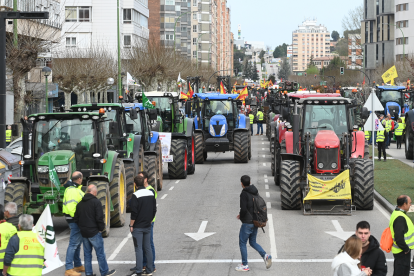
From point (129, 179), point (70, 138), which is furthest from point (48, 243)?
point (129, 179)

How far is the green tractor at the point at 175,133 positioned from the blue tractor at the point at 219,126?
1473mm

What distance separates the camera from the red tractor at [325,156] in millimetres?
17156

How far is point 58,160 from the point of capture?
13898 mm

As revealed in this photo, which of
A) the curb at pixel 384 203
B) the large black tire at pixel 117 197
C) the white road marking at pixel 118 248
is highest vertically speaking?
the large black tire at pixel 117 197

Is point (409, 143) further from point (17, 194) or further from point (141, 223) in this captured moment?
point (141, 223)

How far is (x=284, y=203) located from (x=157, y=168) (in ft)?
18.2

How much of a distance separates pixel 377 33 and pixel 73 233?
103633 millimetres

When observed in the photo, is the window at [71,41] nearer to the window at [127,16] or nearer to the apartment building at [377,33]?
the window at [127,16]

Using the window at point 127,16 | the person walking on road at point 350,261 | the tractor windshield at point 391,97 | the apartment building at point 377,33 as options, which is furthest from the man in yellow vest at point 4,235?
the apartment building at point 377,33

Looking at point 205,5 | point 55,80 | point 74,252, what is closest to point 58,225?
point 74,252

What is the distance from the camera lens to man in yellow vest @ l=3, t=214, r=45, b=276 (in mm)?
8719

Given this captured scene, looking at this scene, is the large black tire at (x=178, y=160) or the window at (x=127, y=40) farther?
the window at (x=127, y=40)

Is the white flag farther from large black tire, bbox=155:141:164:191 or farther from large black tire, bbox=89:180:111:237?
large black tire, bbox=155:141:164:191

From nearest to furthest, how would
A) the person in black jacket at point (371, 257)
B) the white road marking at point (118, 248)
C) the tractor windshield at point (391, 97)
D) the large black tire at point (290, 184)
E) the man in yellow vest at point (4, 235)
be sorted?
1. the person in black jacket at point (371, 257)
2. the man in yellow vest at point (4, 235)
3. the white road marking at point (118, 248)
4. the large black tire at point (290, 184)
5. the tractor windshield at point (391, 97)
